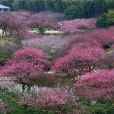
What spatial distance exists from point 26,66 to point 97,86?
499 cm

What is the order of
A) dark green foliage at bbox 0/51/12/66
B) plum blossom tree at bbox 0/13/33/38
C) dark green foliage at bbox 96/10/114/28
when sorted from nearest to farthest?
dark green foliage at bbox 0/51/12/66 < plum blossom tree at bbox 0/13/33/38 < dark green foliage at bbox 96/10/114/28

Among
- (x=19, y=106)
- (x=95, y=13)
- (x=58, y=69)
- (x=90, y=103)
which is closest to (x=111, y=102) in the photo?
(x=90, y=103)

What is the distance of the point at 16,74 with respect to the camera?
2448 cm

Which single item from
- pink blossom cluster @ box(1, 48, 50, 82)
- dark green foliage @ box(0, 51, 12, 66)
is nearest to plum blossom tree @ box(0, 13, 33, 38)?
dark green foliage @ box(0, 51, 12, 66)

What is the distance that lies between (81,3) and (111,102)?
42.0 m

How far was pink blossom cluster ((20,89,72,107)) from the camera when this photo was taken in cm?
1984

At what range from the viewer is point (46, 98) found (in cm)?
1997

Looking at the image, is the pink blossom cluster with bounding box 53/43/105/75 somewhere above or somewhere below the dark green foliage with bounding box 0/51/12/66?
above

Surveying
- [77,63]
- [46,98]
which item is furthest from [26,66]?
[46,98]

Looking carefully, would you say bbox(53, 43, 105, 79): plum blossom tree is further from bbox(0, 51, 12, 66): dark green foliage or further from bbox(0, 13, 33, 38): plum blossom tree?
bbox(0, 13, 33, 38): plum blossom tree

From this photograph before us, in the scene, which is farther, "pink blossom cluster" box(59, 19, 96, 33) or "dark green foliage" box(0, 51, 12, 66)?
"pink blossom cluster" box(59, 19, 96, 33)

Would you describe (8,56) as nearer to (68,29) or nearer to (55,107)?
(55,107)

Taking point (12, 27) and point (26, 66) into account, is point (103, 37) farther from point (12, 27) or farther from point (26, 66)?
point (26, 66)

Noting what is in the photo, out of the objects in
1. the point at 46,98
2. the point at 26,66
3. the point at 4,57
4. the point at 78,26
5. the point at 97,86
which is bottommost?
the point at 78,26
